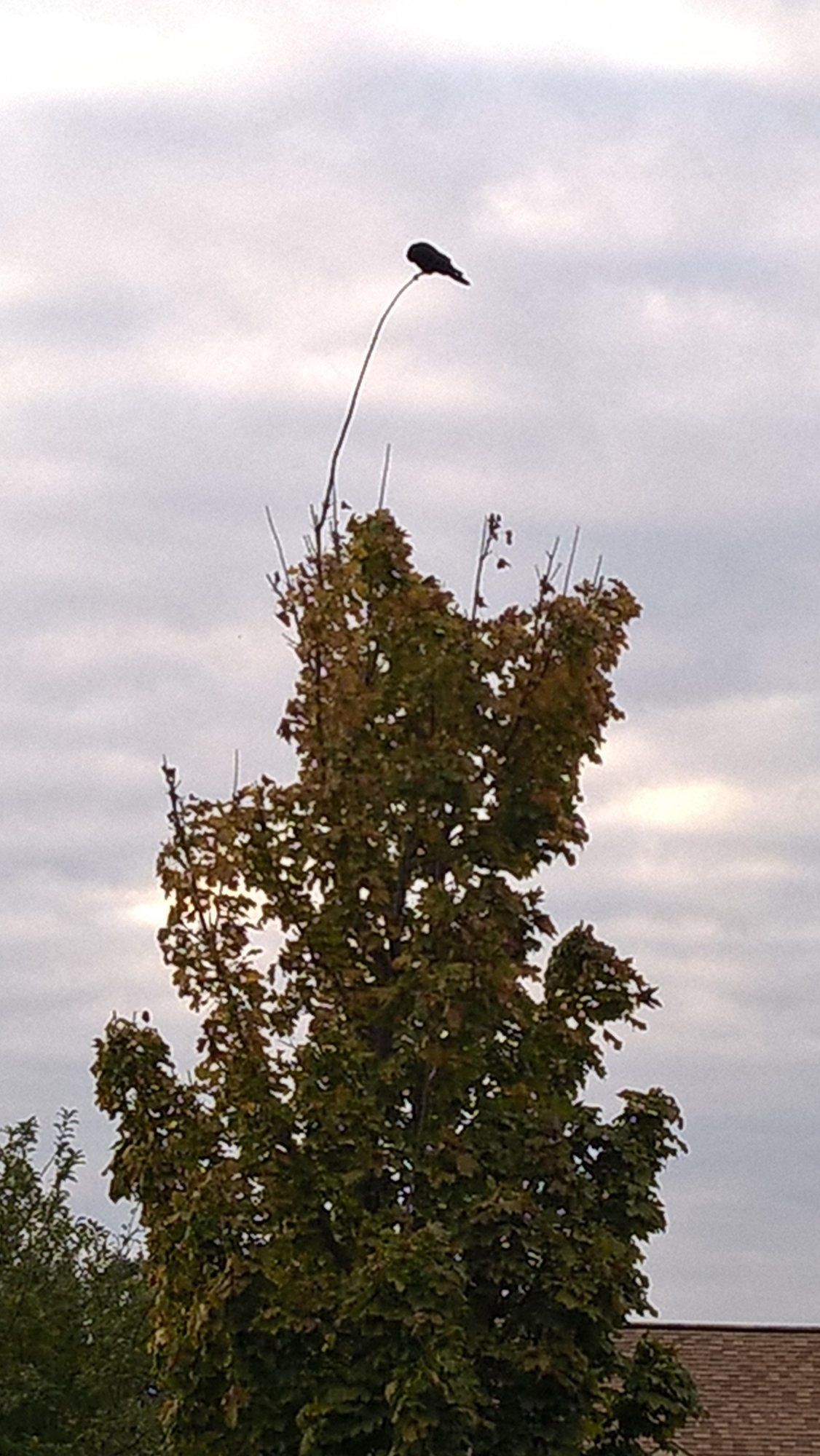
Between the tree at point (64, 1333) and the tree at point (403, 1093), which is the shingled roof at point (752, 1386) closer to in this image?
the tree at point (64, 1333)

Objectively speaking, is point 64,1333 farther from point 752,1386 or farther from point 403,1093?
point 403,1093

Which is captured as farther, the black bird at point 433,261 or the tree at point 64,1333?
the tree at point 64,1333

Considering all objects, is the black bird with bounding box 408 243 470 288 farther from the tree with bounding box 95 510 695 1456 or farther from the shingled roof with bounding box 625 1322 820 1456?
the shingled roof with bounding box 625 1322 820 1456

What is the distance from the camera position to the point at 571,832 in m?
13.6

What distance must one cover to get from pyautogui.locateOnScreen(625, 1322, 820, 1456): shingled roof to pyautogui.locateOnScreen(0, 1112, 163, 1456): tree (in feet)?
16.5

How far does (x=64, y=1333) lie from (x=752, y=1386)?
7.16 meters

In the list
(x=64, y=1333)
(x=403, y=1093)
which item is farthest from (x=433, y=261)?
(x=64, y=1333)

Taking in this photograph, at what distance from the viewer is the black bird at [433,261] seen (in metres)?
15.0

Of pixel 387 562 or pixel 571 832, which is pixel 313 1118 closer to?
pixel 571 832

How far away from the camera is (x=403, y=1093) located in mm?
12781

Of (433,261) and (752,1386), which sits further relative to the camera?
(752,1386)

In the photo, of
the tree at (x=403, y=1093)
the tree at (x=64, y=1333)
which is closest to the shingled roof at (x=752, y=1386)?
the tree at (x=64, y=1333)

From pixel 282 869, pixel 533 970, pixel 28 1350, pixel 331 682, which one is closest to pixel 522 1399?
pixel 533 970

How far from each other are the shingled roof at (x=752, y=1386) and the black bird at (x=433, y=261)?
38.4 ft
